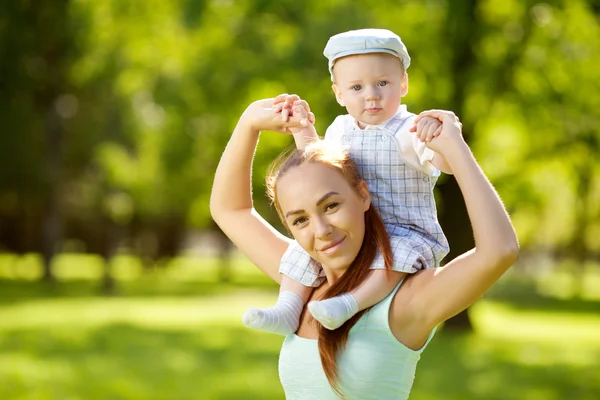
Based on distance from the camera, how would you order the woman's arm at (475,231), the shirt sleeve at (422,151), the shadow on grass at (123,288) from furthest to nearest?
the shadow on grass at (123,288) < the shirt sleeve at (422,151) < the woman's arm at (475,231)

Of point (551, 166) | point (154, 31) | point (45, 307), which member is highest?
point (154, 31)

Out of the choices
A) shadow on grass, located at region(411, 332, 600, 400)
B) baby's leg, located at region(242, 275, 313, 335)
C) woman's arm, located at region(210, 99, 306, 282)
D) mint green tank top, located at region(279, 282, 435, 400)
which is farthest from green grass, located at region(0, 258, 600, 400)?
mint green tank top, located at region(279, 282, 435, 400)

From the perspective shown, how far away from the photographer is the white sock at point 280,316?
2.24 m

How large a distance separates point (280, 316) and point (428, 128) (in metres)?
0.54

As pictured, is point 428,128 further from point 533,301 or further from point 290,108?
point 533,301

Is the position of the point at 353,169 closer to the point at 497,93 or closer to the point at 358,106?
the point at 358,106

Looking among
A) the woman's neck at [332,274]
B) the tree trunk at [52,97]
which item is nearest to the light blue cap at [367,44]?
the woman's neck at [332,274]

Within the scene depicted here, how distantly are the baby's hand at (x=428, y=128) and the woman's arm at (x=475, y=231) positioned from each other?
0.01m

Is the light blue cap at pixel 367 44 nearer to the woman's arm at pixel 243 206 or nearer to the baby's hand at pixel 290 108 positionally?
the baby's hand at pixel 290 108

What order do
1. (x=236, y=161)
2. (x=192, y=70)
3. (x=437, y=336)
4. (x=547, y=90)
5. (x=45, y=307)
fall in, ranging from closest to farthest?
(x=236, y=161) < (x=547, y=90) < (x=192, y=70) < (x=437, y=336) < (x=45, y=307)

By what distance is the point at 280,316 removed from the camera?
7.46 feet

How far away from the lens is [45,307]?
1058 inches

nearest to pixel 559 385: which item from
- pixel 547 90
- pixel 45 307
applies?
pixel 547 90

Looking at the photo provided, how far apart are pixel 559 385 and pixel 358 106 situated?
12.8 m
